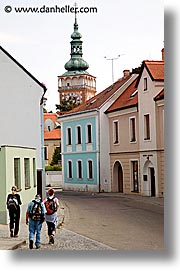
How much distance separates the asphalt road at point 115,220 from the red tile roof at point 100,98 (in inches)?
31.3

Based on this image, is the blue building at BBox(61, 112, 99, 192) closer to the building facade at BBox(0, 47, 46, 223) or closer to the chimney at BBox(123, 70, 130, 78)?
the building facade at BBox(0, 47, 46, 223)

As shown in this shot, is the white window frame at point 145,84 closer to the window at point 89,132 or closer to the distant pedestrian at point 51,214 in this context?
the window at point 89,132

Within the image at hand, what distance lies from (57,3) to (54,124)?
1184mm

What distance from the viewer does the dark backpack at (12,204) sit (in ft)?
22.2

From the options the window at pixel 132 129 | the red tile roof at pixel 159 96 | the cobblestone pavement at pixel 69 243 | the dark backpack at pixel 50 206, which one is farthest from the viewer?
the window at pixel 132 129

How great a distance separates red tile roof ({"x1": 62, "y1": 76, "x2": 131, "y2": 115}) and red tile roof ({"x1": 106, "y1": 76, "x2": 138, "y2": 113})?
9 centimetres

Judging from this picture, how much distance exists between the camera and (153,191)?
6840 millimetres

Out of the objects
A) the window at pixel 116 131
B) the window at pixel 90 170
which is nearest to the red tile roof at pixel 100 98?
the window at pixel 116 131

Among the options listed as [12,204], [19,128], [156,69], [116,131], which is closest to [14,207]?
[12,204]

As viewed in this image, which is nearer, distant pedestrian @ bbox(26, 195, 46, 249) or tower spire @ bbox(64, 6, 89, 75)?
distant pedestrian @ bbox(26, 195, 46, 249)

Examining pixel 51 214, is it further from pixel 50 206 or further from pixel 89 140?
pixel 89 140

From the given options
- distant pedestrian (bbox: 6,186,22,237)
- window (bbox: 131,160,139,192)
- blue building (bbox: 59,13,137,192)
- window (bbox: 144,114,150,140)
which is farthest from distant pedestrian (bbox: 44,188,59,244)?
window (bbox: 144,114,150,140)

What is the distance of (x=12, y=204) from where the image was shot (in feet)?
22.2

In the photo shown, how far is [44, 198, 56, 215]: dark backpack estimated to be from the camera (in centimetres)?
675
